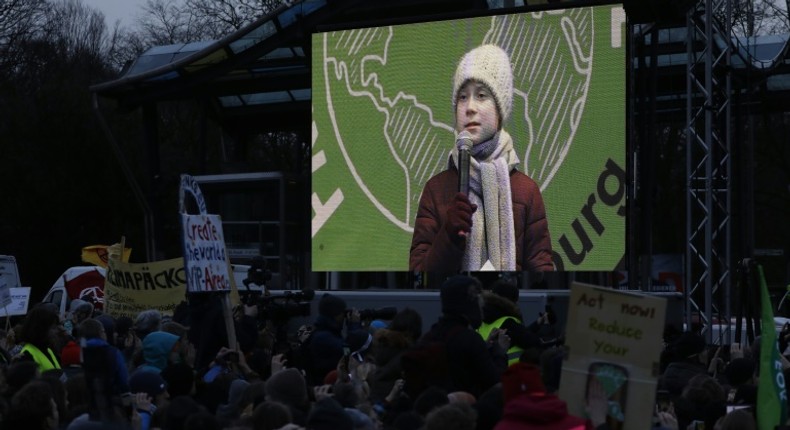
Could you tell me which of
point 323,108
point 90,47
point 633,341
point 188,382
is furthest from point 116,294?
point 90,47

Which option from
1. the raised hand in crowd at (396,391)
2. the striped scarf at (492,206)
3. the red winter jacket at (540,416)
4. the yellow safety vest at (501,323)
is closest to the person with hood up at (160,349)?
the yellow safety vest at (501,323)

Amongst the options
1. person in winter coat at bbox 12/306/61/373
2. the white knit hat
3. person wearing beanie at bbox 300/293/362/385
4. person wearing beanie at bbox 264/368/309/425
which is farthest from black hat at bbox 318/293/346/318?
the white knit hat

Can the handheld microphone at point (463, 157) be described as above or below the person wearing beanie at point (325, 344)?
above

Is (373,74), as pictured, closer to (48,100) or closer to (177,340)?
(177,340)

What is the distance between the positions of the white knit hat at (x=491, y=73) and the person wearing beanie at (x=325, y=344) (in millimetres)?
8128

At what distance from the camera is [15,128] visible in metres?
38.8

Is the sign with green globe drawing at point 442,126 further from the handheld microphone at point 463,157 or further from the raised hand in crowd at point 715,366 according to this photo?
the raised hand in crowd at point 715,366

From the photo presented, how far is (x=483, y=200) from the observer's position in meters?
17.4

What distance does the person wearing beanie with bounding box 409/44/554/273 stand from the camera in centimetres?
1719

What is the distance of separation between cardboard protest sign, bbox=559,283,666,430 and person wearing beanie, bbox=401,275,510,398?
5.82ft

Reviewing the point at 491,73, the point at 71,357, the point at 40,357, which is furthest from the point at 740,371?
the point at 491,73

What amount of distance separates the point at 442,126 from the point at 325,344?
8639 millimetres

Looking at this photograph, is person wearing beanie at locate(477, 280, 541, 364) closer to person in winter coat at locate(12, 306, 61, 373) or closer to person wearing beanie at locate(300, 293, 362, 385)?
person wearing beanie at locate(300, 293, 362, 385)

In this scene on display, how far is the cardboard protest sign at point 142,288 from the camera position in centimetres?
1577
